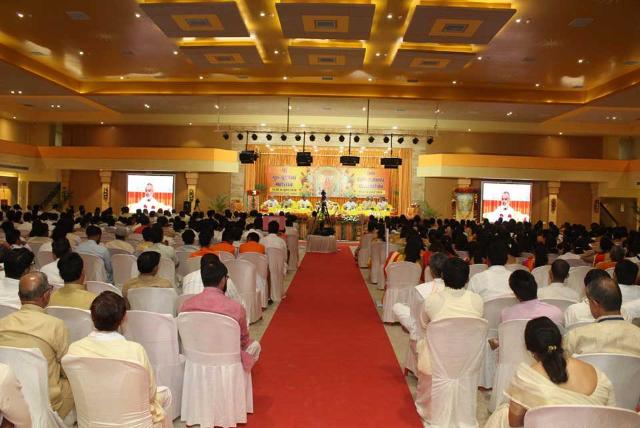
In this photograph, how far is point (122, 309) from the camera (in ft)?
10.2

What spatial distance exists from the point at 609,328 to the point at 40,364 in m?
3.32

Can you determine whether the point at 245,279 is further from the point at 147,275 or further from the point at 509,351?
the point at 509,351

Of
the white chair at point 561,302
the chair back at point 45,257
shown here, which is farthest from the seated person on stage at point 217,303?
the chair back at point 45,257

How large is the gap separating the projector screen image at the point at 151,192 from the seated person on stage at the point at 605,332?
870 inches

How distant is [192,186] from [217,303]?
19.9 m

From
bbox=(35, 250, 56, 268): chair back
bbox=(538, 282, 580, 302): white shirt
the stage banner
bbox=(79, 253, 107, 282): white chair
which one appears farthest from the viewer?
the stage banner

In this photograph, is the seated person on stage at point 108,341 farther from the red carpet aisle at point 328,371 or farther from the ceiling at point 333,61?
the ceiling at point 333,61

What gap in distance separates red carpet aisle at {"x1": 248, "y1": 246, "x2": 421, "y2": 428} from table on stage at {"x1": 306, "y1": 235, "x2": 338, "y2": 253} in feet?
23.9

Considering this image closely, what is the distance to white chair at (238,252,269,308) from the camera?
8.30 meters

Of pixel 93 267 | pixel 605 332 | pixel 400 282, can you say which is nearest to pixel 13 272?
pixel 93 267

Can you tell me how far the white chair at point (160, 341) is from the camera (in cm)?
419

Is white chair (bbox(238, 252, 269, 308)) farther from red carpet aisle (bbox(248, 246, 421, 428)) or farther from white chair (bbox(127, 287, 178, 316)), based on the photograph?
white chair (bbox(127, 287, 178, 316))

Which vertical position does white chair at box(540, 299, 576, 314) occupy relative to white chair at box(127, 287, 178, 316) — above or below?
above

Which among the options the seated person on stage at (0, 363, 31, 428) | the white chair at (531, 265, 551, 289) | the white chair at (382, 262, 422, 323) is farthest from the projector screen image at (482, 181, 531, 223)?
the seated person on stage at (0, 363, 31, 428)
